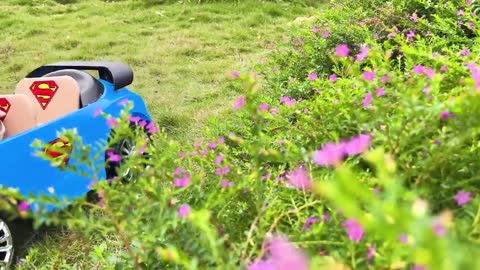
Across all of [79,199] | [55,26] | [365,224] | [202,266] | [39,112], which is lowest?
[55,26]

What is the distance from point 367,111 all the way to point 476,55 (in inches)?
18.5

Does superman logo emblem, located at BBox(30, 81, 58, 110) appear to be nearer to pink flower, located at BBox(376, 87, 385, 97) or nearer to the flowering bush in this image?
the flowering bush

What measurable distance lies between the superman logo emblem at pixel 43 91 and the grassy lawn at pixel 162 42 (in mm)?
993

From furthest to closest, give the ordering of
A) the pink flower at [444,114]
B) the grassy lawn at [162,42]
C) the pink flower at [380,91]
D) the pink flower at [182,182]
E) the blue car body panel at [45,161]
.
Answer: the grassy lawn at [162,42]
the blue car body panel at [45,161]
the pink flower at [380,91]
the pink flower at [182,182]
the pink flower at [444,114]

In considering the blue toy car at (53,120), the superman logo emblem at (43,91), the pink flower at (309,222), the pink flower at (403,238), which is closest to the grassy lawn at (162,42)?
the blue toy car at (53,120)

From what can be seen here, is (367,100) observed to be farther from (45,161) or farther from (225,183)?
(45,161)

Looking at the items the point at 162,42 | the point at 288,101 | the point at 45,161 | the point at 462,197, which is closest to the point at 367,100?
the point at 462,197

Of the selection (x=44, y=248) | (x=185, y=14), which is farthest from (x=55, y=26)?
(x=44, y=248)

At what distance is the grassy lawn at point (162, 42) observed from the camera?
4.36 m

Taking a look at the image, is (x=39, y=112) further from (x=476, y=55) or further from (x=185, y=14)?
(x=185, y=14)

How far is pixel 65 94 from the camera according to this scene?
2736 millimetres

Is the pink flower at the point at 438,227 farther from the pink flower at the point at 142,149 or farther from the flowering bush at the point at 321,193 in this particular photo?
the pink flower at the point at 142,149

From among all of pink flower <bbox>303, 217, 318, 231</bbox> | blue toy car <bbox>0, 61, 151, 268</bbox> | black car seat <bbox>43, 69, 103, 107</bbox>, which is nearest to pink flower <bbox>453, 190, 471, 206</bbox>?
pink flower <bbox>303, 217, 318, 231</bbox>

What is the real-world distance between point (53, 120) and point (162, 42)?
3863 mm
